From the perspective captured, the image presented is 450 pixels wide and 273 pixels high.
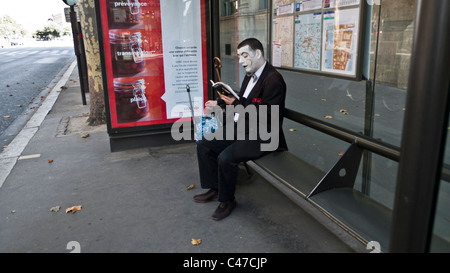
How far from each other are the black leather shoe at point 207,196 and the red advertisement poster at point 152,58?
1970 millimetres

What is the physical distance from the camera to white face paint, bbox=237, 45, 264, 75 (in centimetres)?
333

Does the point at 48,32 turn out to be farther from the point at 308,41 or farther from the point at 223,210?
the point at 223,210

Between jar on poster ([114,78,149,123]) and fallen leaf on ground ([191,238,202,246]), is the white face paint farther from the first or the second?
jar on poster ([114,78,149,123])

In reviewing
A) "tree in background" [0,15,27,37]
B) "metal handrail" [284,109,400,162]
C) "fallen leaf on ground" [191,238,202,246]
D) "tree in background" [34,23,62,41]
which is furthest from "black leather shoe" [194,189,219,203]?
"tree in background" [34,23,62,41]

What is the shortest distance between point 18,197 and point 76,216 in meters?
0.91

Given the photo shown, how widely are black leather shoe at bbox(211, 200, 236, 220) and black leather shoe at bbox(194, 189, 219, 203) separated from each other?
292 millimetres

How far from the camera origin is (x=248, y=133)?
3.35 m

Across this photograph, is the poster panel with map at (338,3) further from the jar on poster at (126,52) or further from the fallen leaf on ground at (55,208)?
the fallen leaf on ground at (55,208)

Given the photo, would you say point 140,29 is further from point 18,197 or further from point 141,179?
point 18,197

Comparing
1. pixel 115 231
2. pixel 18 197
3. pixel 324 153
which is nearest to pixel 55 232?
pixel 115 231

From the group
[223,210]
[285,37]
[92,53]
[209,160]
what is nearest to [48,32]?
[92,53]

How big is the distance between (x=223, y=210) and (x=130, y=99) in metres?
2.46

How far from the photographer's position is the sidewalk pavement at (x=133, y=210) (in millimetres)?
2906
